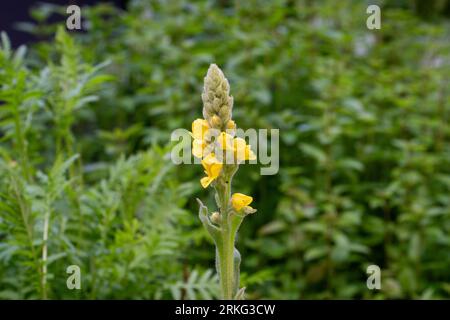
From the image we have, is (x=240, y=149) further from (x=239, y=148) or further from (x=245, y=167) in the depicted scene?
(x=245, y=167)

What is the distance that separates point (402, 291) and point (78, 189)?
1.30 metres

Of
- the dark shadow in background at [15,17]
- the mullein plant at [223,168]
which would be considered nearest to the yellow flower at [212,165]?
the mullein plant at [223,168]

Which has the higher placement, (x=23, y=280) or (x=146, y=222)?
(x=146, y=222)

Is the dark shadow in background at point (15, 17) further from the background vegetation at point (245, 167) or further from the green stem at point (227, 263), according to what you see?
the green stem at point (227, 263)

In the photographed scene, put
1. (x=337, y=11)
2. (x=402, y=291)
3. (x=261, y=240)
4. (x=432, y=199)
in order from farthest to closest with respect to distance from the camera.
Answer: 1. (x=337, y=11)
2. (x=432, y=199)
3. (x=261, y=240)
4. (x=402, y=291)

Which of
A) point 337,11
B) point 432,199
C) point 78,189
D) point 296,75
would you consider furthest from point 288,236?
point 337,11

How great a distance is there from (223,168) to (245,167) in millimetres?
1704

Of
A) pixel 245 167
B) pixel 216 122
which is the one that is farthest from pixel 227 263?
pixel 245 167

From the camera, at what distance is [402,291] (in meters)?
2.15

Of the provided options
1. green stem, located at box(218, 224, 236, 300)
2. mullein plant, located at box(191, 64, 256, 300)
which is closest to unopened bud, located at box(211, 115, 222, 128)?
mullein plant, located at box(191, 64, 256, 300)

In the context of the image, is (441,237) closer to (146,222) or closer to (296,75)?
(296,75)

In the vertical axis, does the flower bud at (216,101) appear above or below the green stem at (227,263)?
above

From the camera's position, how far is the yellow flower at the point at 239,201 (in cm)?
77

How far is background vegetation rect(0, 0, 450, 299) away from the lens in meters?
1.30
